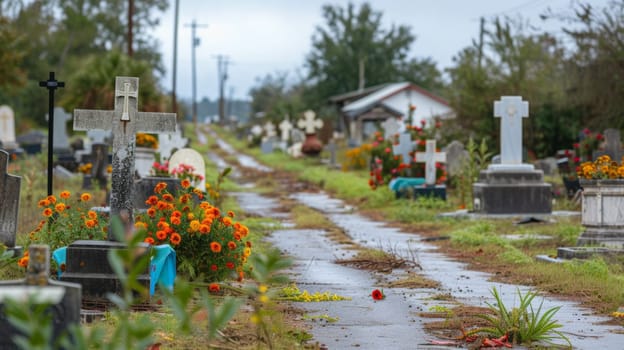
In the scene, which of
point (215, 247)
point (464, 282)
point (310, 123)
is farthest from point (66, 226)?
point (310, 123)

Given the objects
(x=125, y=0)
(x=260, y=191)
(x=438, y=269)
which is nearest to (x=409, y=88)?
(x=125, y=0)

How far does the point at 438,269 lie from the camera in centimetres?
1255

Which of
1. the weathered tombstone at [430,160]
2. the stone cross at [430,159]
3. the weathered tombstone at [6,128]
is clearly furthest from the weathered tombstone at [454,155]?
the weathered tombstone at [6,128]

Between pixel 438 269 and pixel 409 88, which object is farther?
pixel 409 88

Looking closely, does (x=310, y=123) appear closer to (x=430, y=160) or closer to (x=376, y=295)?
(x=430, y=160)

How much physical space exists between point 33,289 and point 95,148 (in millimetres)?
22039

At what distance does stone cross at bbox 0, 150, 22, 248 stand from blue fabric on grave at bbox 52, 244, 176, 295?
1.29 meters

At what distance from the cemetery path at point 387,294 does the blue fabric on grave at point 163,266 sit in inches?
47.6

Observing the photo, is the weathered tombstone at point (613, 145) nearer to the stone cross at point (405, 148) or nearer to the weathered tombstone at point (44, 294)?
the stone cross at point (405, 148)

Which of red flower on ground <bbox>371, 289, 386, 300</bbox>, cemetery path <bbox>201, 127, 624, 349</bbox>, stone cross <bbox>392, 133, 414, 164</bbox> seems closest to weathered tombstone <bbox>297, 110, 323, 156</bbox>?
stone cross <bbox>392, 133, 414, 164</bbox>

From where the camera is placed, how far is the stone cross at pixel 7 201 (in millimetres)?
10414

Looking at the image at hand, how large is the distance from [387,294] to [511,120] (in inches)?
369

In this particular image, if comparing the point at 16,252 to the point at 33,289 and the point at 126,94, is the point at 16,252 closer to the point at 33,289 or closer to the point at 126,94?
the point at 126,94

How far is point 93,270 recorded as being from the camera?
8.77 metres
